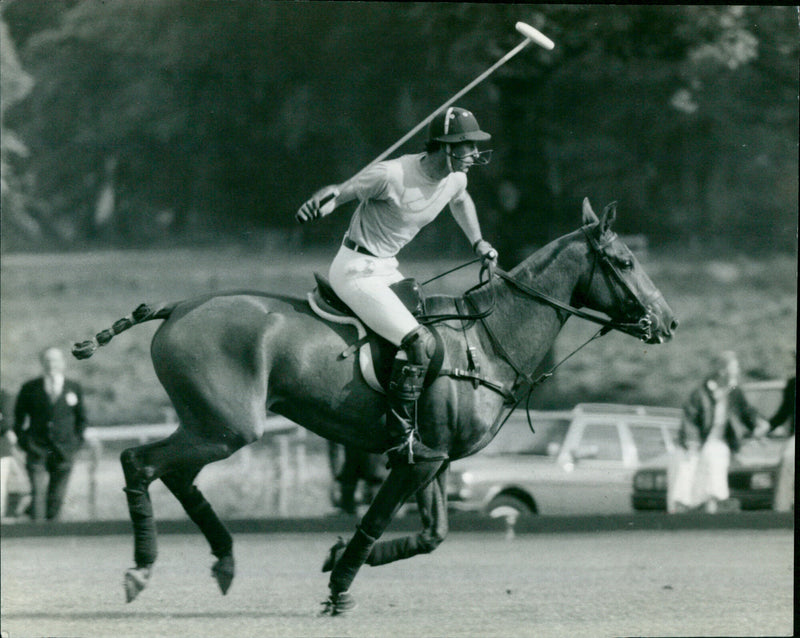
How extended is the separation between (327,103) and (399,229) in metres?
7.48

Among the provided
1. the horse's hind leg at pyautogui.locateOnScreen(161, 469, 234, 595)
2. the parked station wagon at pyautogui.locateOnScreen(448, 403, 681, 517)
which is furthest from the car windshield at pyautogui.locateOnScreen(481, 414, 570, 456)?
the horse's hind leg at pyautogui.locateOnScreen(161, 469, 234, 595)

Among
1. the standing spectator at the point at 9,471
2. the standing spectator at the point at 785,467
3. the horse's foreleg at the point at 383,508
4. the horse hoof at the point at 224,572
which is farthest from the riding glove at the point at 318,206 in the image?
the standing spectator at the point at 785,467

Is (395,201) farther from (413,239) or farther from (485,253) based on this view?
(413,239)

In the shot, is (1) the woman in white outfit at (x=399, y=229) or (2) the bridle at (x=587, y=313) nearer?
(1) the woman in white outfit at (x=399, y=229)

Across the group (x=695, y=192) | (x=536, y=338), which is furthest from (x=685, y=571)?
(x=695, y=192)

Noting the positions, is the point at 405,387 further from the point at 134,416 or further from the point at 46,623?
the point at 134,416

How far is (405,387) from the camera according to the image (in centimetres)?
821

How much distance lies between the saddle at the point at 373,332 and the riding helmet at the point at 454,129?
2.67 ft

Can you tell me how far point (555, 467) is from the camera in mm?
15031

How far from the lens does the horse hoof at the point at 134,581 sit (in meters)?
8.34

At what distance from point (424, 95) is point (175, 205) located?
2.81 metres

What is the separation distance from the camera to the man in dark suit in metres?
14.2

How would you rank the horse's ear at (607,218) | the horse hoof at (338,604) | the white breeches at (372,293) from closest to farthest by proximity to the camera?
the white breeches at (372,293)
the horse hoof at (338,604)
the horse's ear at (607,218)

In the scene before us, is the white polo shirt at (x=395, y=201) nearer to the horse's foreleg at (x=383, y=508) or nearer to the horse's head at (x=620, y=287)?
the horse's head at (x=620, y=287)
